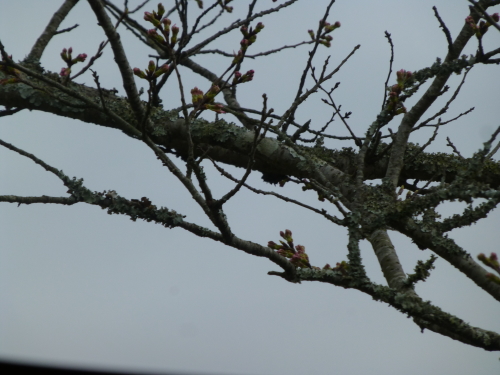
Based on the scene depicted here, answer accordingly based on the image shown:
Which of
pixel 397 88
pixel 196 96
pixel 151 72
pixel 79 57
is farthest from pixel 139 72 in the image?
pixel 397 88

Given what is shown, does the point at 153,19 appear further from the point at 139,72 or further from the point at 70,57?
the point at 70,57

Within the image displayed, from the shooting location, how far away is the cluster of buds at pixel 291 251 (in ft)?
7.70

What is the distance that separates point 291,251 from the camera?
2.57m

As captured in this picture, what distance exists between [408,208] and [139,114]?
1.32 metres

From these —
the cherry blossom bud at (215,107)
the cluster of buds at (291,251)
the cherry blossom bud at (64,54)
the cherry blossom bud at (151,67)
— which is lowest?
the cluster of buds at (291,251)

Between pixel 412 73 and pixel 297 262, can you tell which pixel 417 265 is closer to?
pixel 297 262

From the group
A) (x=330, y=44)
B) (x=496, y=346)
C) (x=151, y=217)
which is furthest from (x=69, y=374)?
(x=330, y=44)

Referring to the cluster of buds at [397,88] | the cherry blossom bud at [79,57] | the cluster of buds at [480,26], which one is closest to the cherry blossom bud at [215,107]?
the cherry blossom bud at [79,57]

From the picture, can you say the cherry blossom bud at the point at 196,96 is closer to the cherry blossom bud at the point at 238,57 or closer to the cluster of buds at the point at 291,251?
the cherry blossom bud at the point at 238,57

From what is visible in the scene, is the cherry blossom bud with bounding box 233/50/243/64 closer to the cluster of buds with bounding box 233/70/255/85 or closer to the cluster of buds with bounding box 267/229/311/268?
the cluster of buds with bounding box 233/70/255/85

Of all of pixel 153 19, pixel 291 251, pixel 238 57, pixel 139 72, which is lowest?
pixel 291 251

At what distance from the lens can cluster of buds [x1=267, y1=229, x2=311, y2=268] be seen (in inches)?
92.4

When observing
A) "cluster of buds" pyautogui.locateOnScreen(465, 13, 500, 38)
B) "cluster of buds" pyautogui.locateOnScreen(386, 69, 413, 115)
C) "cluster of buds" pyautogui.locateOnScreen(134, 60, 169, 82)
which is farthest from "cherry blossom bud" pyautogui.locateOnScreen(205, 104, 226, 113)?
"cluster of buds" pyautogui.locateOnScreen(465, 13, 500, 38)

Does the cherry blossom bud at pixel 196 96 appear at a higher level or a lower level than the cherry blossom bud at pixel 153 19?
lower
